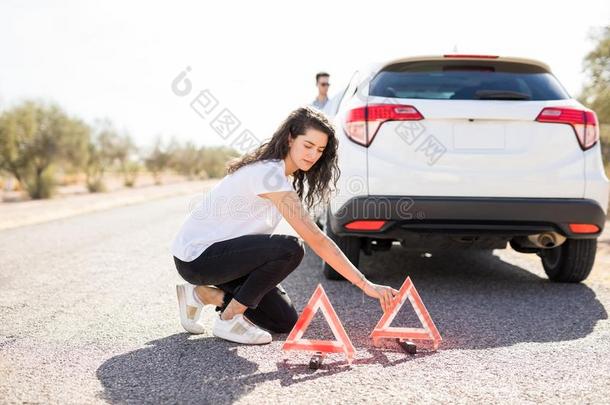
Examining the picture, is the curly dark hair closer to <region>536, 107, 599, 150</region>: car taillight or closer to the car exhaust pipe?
<region>536, 107, 599, 150</region>: car taillight

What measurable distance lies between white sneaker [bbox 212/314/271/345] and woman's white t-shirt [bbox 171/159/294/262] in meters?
0.45

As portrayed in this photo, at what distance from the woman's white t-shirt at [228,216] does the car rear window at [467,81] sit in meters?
1.50

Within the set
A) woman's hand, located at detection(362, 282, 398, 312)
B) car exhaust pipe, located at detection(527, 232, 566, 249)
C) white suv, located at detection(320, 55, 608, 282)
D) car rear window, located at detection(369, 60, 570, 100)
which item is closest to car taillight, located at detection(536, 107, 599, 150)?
white suv, located at detection(320, 55, 608, 282)

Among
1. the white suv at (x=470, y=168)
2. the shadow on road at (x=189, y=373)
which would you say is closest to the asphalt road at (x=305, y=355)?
the shadow on road at (x=189, y=373)

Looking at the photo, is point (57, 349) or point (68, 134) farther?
point (68, 134)

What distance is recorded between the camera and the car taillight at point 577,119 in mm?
4410

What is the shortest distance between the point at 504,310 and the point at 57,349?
3.05m

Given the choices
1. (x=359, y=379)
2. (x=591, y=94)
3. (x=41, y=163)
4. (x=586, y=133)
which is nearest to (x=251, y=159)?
(x=359, y=379)

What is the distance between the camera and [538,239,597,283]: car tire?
5002 millimetres

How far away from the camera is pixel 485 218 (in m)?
4.38

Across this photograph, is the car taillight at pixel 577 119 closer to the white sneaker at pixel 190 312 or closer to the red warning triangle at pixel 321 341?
the red warning triangle at pixel 321 341

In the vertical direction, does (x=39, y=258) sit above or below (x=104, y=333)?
below

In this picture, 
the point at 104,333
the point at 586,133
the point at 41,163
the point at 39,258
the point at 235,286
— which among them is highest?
the point at 586,133

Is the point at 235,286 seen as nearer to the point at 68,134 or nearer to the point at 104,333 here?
the point at 104,333
